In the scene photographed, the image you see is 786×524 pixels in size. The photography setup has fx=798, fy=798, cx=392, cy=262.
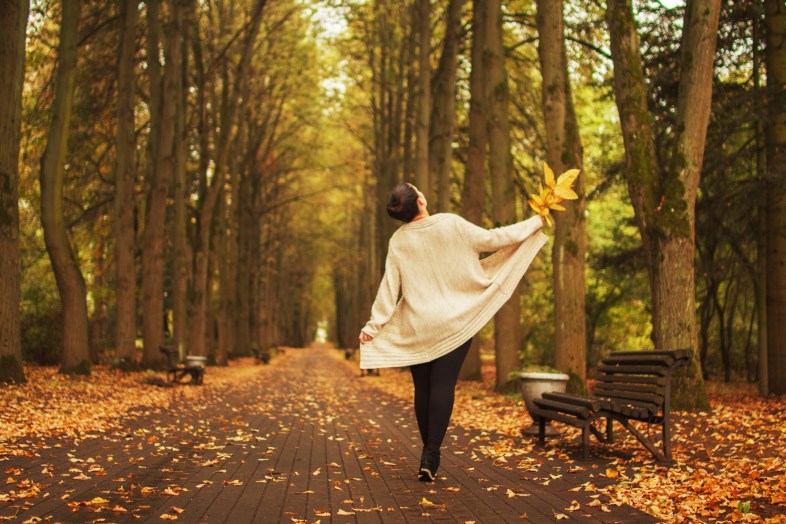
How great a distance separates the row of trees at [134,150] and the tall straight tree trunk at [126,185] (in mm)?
30

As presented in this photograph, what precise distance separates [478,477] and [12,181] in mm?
9970

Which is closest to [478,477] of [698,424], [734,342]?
[698,424]

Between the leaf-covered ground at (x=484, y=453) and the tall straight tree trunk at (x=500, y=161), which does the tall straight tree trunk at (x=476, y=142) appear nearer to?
the tall straight tree trunk at (x=500, y=161)

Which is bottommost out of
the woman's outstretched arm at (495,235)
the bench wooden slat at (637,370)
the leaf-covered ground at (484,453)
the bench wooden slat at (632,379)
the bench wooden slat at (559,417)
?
the leaf-covered ground at (484,453)

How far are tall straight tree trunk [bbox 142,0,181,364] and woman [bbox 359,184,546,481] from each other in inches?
577

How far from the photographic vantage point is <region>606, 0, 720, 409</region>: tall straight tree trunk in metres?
10.5

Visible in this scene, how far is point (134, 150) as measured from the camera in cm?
1922

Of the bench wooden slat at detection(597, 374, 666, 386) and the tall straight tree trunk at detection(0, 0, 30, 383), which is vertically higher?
the tall straight tree trunk at detection(0, 0, 30, 383)

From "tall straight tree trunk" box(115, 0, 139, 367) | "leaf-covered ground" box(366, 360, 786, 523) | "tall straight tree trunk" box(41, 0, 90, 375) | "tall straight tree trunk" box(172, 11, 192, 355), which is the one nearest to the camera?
"leaf-covered ground" box(366, 360, 786, 523)

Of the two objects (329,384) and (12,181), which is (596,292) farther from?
(12,181)

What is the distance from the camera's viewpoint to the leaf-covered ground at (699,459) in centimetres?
514

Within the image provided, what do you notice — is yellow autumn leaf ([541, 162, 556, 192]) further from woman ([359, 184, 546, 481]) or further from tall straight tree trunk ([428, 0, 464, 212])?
tall straight tree trunk ([428, 0, 464, 212])

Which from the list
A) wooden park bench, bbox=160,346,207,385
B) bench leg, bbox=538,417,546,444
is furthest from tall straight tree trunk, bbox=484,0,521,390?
bench leg, bbox=538,417,546,444

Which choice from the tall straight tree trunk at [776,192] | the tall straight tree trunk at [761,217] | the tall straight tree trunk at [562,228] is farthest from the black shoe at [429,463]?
the tall straight tree trunk at [761,217]
